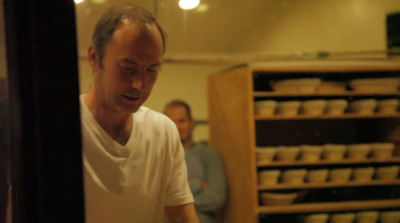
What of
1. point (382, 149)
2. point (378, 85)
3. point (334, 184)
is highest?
point (378, 85)

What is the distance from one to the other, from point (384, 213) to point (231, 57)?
0.74 metres

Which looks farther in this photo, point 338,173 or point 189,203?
point 338,173

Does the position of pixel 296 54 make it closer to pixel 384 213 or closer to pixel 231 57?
pixel 231 57

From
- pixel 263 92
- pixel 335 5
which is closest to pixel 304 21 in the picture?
pixel 335 5

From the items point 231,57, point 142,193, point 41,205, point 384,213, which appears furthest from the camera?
point 384,213

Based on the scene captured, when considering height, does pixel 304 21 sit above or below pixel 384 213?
above

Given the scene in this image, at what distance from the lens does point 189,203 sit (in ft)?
1.48

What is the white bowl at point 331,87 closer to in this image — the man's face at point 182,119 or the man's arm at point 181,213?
the man's face at point 182,119

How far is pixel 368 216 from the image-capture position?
133 cm

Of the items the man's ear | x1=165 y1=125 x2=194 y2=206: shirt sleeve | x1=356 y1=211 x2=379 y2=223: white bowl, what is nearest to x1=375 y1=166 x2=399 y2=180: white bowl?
x1=356 y1=211 x2=379 y2=223: white bowl

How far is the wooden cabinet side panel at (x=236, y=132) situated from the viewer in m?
1.03

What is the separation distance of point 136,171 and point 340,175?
1.10 m

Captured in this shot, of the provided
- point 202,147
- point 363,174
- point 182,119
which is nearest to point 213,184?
point 202,147

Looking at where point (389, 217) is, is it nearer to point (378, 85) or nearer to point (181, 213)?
point (378, 85)
